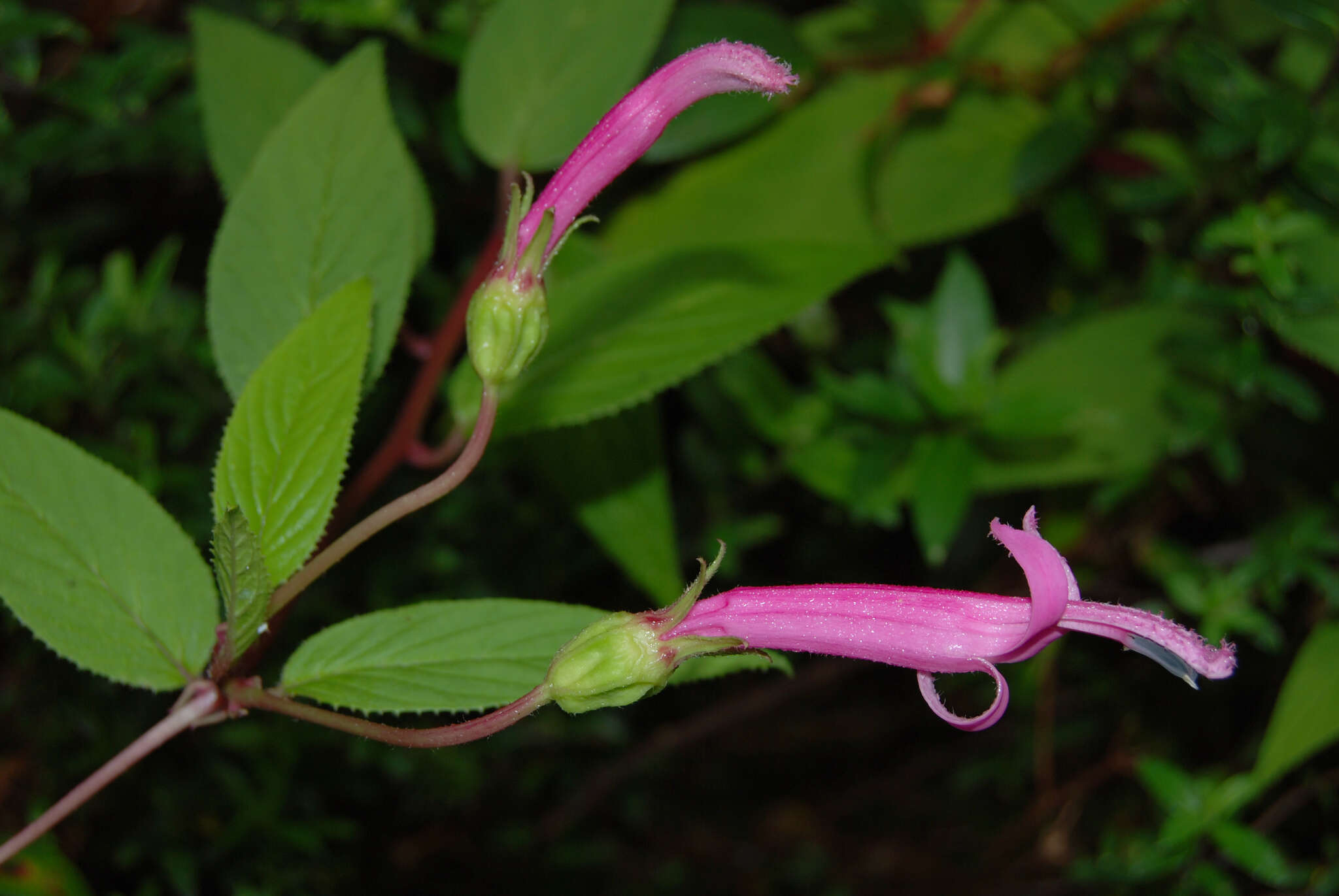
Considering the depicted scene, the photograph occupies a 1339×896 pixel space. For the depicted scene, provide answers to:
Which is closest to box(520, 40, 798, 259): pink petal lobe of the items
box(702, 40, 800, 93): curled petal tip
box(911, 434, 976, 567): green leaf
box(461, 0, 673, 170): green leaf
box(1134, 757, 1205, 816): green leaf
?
box(702, 40, 800, 93): curled petal tip

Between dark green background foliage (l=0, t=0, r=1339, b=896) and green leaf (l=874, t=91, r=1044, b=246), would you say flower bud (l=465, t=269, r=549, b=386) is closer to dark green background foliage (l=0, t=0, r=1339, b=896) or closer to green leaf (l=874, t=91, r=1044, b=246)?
dark green background foliage (l=0, t=0, r=1339, b=896)

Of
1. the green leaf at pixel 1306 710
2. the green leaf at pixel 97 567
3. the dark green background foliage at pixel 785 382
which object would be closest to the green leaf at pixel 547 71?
the dark green background foliage at pixel 785 382

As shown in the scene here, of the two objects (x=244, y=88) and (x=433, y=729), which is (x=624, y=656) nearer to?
(x=433, y=729)

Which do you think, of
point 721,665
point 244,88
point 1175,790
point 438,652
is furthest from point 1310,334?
point 244,88

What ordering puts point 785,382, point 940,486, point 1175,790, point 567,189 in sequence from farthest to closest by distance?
1. point 785,382
2. point 1175,790
3. point 940,486
4. point 567,189

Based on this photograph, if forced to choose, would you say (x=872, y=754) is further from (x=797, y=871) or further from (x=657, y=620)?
(x=657, y=620)

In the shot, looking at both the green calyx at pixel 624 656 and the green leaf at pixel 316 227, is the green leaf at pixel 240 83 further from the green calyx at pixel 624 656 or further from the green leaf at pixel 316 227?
the green calyx at pixel 624 656
